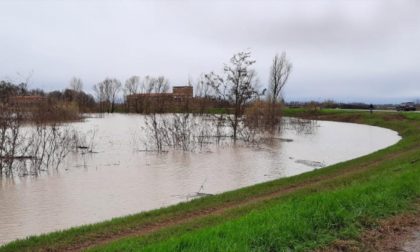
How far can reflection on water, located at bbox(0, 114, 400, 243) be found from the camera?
11.3 metres

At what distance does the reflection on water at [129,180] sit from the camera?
37.2ft

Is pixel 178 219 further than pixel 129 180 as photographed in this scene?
No

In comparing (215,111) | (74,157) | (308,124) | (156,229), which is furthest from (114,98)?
(156,229)

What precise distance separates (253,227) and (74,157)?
17433mm

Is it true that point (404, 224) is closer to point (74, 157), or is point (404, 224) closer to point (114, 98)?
point (74, 157)

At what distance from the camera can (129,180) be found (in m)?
16.2

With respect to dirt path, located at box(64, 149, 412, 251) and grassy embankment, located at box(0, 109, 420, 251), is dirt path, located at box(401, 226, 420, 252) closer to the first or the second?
grassy embankment, located at box(0, 109, 420, 251)

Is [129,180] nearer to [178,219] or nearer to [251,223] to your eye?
[178,219]

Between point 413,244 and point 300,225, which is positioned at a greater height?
point 300,225

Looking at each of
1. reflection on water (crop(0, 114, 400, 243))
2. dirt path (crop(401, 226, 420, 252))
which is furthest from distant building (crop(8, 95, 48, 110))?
dirt path (crop(401, 226, 420, 252))

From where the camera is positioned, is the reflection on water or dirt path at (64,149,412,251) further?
the reflection on water

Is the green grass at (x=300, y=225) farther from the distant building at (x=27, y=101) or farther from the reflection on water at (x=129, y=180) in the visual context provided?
the distant building at (x=27, y=101)

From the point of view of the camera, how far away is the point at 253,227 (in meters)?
5.91

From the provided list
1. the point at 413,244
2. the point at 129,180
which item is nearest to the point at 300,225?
the point at 413,244
